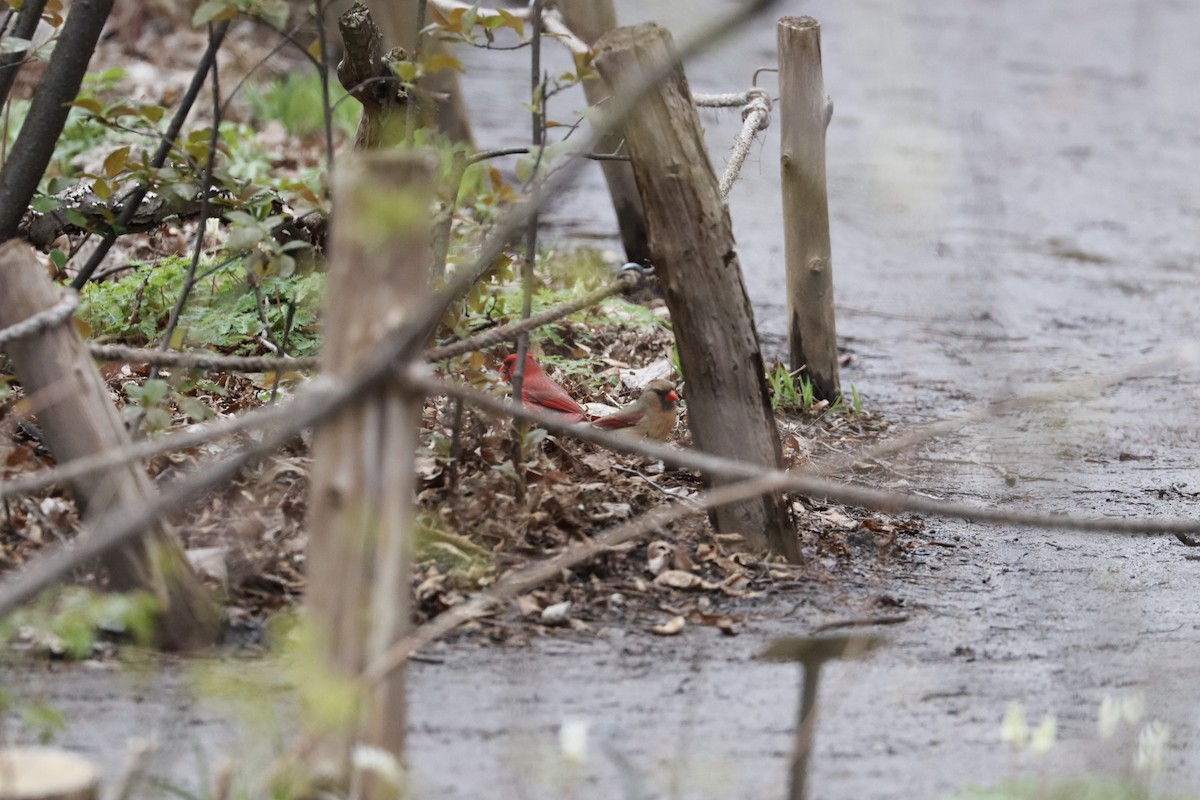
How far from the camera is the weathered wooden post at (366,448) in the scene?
178 centimetres

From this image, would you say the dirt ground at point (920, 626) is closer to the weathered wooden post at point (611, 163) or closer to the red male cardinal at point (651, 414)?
the weathered wooden post at point (611, 163)

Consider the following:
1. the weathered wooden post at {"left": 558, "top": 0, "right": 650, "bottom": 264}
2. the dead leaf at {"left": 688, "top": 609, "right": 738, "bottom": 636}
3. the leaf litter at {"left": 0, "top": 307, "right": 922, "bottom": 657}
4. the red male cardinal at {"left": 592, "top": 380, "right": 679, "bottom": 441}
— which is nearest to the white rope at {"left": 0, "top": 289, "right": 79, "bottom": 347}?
the leaf litter at {"left": 0, "top": 307, "right": 922, "bottom": 657}

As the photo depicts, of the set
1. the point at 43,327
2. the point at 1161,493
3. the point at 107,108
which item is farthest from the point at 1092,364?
the point at 43,327

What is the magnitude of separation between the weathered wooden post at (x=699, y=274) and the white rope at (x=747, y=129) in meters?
0.35

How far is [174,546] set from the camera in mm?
2678

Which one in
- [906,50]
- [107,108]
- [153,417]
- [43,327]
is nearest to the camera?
[906,50]

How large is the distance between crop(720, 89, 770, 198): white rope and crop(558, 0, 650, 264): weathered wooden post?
4.14 ft

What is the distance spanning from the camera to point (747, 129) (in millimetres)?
4168

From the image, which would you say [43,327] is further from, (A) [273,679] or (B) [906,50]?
(B) [906,50]

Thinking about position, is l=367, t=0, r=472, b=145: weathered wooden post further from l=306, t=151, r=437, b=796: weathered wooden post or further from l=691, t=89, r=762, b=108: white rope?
l=306, t=151, r=437, b=796: weathered wooden post

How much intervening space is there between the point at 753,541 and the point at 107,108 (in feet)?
6.38

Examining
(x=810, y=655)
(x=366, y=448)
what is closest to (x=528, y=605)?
(x=810, y=655)

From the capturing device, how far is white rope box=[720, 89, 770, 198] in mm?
3779

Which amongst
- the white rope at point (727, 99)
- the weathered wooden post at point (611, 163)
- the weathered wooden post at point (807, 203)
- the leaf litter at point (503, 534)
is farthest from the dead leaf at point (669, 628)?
the weathered wooden post at point (611, 163)
